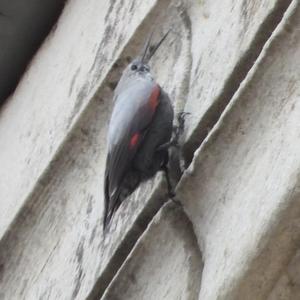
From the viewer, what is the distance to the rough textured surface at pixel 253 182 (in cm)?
237

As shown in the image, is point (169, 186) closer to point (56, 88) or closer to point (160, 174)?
point (160, 174)

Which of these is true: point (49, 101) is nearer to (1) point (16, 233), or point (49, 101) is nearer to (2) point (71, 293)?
(1) point (16, 233)

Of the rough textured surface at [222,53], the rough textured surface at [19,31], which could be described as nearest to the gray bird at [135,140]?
the rough textured surface at [222,53]

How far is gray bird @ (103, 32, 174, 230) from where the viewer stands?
3.10 meters

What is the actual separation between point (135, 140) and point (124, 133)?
0.06 m

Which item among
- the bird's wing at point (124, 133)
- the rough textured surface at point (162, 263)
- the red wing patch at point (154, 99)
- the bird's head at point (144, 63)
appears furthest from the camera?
the bird's head at point (144, 63)

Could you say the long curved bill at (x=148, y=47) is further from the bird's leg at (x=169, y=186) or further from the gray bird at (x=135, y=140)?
the bird's leg at (x=169, y=186)

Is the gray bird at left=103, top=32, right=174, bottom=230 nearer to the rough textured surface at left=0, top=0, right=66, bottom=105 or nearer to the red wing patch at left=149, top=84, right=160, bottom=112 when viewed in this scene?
the red wing patch at left=149, top=84, right=160, bottom=112

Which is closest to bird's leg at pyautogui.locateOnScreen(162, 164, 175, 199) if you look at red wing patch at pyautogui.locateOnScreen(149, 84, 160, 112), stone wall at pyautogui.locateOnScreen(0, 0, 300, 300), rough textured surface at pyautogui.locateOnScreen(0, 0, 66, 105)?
stone wall at pyautogui.locateOnScreen(0, 0, 300, 300)

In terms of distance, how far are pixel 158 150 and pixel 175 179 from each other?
0.32m

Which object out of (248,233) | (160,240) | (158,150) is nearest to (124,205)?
(158,150)

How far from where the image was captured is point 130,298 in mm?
2762

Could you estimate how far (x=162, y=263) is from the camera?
2713 mm

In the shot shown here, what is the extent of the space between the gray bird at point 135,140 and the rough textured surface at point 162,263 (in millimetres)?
295
